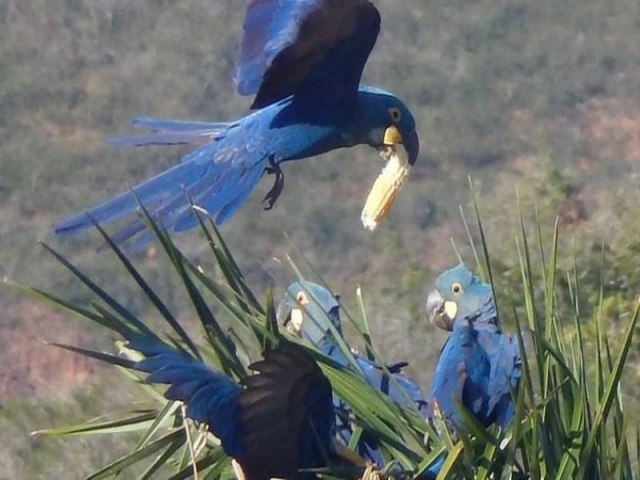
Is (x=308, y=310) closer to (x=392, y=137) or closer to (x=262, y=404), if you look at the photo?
(x=392, y=137)

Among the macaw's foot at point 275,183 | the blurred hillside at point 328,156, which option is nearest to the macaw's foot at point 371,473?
the macaw's foot at point 275,183

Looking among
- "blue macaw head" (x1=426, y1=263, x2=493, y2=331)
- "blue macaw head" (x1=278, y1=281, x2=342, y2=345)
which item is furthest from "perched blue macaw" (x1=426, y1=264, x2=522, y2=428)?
"blue macaw head" (x1=278, y1=281, x2=342, y2=345)

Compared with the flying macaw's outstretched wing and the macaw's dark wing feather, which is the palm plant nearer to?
the macaw's dark wing feather

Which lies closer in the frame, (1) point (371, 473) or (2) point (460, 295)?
(1) point (371, 473)

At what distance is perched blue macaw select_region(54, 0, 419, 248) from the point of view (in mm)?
3303

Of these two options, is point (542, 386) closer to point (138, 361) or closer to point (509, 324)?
point (138, 361)

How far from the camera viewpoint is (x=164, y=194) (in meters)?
3.27

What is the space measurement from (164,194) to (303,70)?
0.38m

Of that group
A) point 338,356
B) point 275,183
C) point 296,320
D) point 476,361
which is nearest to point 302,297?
point 296,320

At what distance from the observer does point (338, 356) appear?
3.66 meters

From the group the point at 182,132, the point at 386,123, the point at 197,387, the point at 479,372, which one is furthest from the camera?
the point at 479,372

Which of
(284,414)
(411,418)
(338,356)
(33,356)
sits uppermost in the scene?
(284,414)

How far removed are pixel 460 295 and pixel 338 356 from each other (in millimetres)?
553

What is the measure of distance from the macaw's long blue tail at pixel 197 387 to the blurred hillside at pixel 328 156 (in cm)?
890
